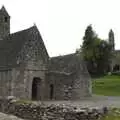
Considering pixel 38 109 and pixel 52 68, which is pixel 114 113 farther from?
pixel 52 68

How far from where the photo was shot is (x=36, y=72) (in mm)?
36906

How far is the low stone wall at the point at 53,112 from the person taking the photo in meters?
21.1

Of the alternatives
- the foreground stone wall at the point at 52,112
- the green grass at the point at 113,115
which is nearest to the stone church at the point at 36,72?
the foreground stone wall at the point at 52,112

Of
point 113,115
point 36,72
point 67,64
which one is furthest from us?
point 67,64

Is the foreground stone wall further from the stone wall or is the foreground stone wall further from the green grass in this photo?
the stone wall

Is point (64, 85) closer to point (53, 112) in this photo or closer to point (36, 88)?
point (36, 88)

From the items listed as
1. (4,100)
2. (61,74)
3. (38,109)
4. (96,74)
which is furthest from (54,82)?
(96,74)

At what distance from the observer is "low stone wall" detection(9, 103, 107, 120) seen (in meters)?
21.1

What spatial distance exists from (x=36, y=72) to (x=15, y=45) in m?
Answer: 3.65

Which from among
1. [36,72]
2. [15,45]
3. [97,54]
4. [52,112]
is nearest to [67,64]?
[36,72]

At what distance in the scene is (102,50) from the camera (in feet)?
283

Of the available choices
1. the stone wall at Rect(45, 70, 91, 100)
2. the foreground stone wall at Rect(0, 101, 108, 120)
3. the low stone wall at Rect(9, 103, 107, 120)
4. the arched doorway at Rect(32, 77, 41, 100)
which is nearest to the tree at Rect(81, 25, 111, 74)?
the stone wall at Rect(45, 70, 91, 100)

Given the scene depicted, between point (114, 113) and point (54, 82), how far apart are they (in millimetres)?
17465

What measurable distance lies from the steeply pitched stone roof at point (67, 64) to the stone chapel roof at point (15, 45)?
3275 millimetres
